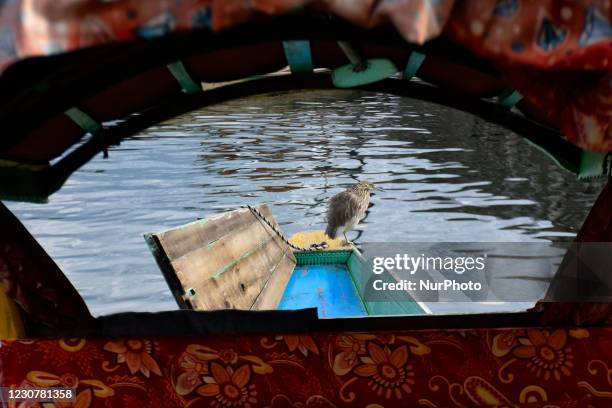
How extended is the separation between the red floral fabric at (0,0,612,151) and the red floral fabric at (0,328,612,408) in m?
1.37

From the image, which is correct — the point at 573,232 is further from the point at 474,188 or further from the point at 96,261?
the point at 96,261

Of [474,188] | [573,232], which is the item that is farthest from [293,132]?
[573,232]

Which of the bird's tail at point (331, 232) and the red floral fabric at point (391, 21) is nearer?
the red floral fabric at point (391, 21)

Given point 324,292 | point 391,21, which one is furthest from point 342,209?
point 391,21

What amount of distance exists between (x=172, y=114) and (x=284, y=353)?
1039mm

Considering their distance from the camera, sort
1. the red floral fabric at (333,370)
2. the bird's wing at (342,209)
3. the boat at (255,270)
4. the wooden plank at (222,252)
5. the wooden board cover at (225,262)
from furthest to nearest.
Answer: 1. the bird's wing at (342,209)
2. the wooden plank at (222,252)
3. the boat at (255,270)
4. the wooden board cover at (225,262)
5. the red floral fabric at (333,370)

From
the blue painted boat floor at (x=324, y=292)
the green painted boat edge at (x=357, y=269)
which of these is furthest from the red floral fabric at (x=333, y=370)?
the blue painted boat floor at (x=324, y=292)

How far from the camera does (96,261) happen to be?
30.2 feet

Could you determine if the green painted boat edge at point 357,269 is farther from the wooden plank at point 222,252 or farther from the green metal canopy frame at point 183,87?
the green metal canopy frame at point 183,87

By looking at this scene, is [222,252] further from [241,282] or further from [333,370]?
[333,370]

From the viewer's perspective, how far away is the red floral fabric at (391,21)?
50.1 inches

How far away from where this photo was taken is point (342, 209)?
7.59 metres

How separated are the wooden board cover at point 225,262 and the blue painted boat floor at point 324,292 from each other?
111 mm

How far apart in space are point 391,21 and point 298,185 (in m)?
12.8
